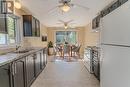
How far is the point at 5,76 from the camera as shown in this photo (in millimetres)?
2361

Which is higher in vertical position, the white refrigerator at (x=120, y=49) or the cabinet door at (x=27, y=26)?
the cabinet door at (x=27, y=26)

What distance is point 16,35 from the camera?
18.4ft

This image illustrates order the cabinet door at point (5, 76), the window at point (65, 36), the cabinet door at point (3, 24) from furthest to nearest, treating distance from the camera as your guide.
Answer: the window at point (65, 36)
the cabinet door at point (3, 24)
the cabinet door at point (5, 76)

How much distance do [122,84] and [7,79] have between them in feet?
5.34

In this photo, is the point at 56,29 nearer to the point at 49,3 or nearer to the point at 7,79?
the point at 49,3

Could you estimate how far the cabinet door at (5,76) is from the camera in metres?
2.22

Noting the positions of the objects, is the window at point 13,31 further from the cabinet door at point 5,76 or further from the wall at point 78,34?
the wall at point 78,34

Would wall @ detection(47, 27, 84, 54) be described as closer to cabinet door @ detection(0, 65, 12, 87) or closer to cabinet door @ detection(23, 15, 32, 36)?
cabinet door @ detection(23, 15, 32, 36)

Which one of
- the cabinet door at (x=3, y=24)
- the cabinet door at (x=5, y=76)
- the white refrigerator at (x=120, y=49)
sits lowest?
the cabinet door at (x=5, y=76)

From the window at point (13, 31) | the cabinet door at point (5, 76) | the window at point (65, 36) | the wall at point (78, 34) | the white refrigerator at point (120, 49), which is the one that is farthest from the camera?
the window at point (65, 36)

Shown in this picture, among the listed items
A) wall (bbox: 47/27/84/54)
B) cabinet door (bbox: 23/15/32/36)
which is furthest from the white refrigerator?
wall (bbox: 47/27/84/54)

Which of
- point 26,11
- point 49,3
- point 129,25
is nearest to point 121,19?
point 129,25

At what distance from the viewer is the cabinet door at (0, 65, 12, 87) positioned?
7.27 ft

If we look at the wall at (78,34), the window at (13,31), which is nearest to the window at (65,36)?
the wall at (78,34)
